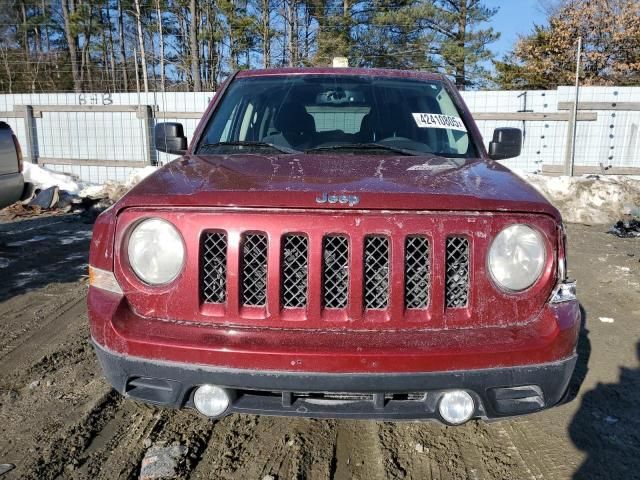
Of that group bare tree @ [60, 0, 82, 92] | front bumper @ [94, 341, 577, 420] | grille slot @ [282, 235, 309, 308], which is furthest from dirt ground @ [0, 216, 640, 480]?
bare tree @ [60, 0, 82, 92]

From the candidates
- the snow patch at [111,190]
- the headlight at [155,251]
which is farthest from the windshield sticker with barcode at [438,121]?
the snow patch at [111,190]

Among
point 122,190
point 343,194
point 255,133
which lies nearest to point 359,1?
point 122,190

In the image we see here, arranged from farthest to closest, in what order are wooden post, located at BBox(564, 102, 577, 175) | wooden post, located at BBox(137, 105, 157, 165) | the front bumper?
wooden post, located at BBox(137, 105, 157, 165)
wooden post, located at BBox(564, 102, 577, 175)
the front bumper

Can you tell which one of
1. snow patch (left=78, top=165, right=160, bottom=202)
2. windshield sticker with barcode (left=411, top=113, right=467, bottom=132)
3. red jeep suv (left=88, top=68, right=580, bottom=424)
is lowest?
snow patch (left=78, top=165, right=160, bottom=202)

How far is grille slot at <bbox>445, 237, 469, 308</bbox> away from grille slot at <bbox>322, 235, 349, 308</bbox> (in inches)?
14.9

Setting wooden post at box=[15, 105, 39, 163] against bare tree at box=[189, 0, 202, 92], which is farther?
bare tree at box=[189, 0, 202, 92]

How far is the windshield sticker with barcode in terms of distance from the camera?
303 centimetres

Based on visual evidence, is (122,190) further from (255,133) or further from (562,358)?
(562,358)

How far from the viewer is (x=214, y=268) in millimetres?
1847

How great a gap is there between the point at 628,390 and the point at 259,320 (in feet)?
7.79

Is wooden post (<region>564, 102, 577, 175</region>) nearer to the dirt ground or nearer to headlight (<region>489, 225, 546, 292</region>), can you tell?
the dirt ground

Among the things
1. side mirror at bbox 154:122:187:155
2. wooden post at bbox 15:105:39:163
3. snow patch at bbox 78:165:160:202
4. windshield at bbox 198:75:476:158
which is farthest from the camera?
wooden post at bbox 15:105:39:163

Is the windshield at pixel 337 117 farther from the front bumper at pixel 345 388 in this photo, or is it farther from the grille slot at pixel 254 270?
the front bumper at pixel 345 388

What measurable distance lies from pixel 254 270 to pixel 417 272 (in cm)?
60
